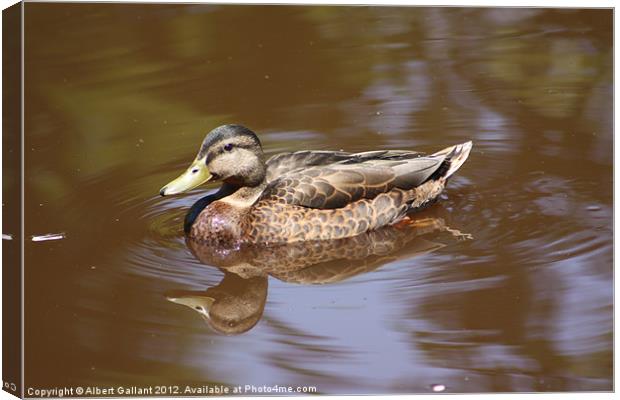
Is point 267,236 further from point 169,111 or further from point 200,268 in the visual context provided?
point 169,111

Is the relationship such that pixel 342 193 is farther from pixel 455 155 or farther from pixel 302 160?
pixel 455 155

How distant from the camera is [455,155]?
37.7 feet

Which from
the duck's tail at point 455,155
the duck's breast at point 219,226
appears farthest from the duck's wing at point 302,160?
the duck's tail at point 455,155

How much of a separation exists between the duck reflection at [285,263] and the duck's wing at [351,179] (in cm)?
27

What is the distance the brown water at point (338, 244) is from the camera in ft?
30.3

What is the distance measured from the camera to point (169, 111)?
1166 cm

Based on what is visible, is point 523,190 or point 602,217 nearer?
point 602,217

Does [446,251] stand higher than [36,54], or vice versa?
[36,54]

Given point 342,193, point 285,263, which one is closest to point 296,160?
point 342,193

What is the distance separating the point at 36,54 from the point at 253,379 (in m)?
2.34

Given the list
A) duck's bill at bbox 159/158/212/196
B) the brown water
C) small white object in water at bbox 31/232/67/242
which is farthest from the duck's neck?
small white object in water at bbox 31/232/67/242

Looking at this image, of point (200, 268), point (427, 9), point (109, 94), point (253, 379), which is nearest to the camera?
point (253, 379)

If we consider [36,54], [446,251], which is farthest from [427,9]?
[36,54]

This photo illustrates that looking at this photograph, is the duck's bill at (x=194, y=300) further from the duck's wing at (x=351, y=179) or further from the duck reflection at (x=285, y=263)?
the duck's wing at (x=351, y=179)
